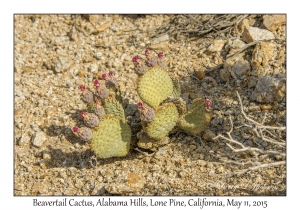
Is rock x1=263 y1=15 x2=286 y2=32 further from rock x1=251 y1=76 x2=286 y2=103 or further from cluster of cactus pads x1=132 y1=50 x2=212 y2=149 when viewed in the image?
cluster of cactus pads x1=132 y1=50 x2=212 y2=149

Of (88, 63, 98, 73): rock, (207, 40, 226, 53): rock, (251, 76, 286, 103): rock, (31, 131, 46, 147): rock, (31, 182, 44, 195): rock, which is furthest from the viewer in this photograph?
(88, 63, 98, 73): rock

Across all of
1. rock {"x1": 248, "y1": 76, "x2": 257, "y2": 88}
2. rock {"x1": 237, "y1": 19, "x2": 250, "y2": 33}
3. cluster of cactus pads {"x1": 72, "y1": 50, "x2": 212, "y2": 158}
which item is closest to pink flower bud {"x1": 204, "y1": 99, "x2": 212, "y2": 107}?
cluster of cactus pads {"x1": 72, "y1": 50, "x2": 212, "y2": 158}

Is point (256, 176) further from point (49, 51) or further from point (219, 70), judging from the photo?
point (49, 51)

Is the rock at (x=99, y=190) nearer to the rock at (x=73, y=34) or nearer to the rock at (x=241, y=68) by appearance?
the rock at (x=241, y=68)

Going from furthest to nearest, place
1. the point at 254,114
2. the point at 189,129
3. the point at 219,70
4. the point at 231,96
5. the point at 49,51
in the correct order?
the point at 49,51, the point at 219,70, the point at 231,96, the point at 254,114, the point at 189,129

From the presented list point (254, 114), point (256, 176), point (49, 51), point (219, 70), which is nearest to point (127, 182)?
point (256, 176)

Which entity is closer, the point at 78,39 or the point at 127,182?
the point at 127,182
